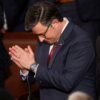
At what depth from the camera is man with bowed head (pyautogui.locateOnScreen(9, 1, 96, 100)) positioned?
1103mm

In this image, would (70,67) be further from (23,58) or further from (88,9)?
(88,9)

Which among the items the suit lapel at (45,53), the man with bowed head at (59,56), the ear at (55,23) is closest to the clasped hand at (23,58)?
the man with bowed head at (59,56)

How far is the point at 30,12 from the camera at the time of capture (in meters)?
1.09

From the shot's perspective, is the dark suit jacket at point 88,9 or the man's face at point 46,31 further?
the dark suit jacket at point 88,9

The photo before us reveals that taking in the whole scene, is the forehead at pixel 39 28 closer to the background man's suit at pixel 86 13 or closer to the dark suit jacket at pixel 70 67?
the dark suit jacket at pixel 70 67

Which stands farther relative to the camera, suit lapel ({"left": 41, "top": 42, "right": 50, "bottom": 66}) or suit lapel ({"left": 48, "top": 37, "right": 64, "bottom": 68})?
suit lapel ({"left": 41, "top": 42, "right": 50, "bottom": 66})

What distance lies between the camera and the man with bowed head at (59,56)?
110cm

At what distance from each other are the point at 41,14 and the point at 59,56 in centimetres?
28

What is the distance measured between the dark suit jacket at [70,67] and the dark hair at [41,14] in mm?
136

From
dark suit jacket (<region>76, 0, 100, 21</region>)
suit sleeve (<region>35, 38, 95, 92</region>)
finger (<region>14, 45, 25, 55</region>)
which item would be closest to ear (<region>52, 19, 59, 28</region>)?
suit sleeve (<region>35, 38, 95, 92</region>)

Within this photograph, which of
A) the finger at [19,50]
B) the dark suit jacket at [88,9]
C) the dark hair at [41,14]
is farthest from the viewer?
the dark suit jacket at [88,9]

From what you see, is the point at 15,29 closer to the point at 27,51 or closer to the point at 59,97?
the point at 27,51

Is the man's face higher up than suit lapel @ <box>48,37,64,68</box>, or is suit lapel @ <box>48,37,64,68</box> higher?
the man's face

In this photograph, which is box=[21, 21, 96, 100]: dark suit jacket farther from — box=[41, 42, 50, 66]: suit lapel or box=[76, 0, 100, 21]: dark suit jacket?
box=[76, 0, 100, 21]: dark suit jacket
